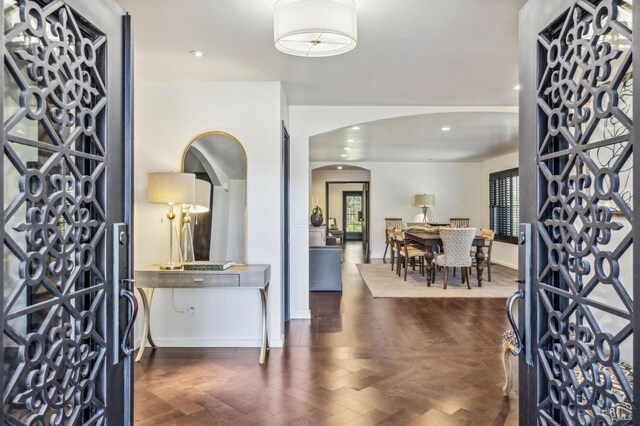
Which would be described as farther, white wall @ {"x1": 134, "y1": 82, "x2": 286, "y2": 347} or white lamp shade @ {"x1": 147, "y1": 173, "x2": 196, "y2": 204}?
white wall @ {"x1": 134, "y1": 82, "x2": 286, "y2": 347}

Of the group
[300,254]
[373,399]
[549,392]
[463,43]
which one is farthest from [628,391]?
[300,254]

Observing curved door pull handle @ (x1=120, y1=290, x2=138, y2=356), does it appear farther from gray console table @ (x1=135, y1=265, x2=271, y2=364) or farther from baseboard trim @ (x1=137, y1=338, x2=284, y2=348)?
baseboard trim @ (x1=137, y1=338, x2=284, y2=348)

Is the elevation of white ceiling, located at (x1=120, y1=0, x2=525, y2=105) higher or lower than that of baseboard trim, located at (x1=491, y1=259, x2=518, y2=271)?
higher

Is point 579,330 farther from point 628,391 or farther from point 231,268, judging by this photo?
point 231,268

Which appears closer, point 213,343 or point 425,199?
point 213,343

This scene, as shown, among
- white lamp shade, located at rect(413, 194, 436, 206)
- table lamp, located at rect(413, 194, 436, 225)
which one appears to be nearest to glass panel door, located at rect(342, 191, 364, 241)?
table lamp, located at rect(413, 194, 436, 225)

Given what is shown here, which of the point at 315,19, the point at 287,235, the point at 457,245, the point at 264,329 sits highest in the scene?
the point at 315,19

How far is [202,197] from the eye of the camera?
3.83m

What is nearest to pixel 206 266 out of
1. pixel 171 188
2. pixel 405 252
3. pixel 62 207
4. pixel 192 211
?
pixel 192 211

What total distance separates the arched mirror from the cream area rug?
289 centimetres

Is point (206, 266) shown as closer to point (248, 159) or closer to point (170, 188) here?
point (170, 188)

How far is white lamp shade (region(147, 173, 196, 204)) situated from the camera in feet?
11.1

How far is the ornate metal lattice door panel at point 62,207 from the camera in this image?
3.50 ft

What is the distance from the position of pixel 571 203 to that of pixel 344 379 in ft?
7.50
